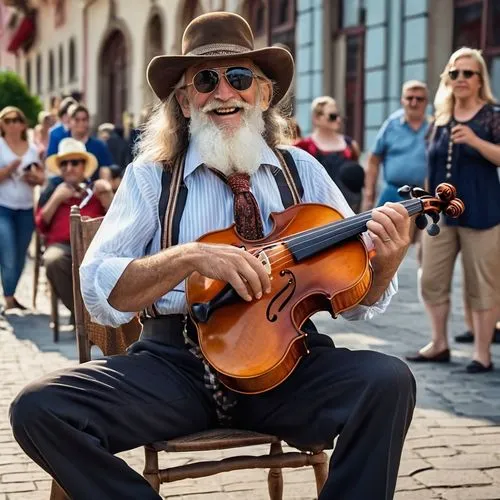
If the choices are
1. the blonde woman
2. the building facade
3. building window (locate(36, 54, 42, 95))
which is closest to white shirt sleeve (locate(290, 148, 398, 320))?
the blonde woman

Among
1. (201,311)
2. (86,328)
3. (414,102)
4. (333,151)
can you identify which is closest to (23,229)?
(333,151)

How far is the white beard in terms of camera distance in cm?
343

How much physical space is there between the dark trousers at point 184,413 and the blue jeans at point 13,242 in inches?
235

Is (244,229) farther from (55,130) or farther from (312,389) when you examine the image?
(55,130)

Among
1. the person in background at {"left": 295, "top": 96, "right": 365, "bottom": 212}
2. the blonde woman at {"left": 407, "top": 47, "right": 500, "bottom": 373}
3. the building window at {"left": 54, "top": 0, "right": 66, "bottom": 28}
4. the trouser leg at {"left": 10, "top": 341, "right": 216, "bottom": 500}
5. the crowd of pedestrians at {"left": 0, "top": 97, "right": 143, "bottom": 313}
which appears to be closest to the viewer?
the trouser leg at {"left": 10, "top": 341, "right": 216, "bottom": 500}

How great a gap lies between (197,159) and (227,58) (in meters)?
0.33

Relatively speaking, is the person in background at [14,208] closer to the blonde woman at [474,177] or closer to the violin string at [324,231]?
the blonde woman at [474,177]

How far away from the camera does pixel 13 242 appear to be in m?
9.13

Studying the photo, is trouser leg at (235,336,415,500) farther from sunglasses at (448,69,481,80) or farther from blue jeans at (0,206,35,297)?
blue jeans at (0,206,35,297)

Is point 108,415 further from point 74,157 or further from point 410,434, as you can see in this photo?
point 74,157

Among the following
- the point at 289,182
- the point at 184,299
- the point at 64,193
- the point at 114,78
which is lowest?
the point at 64,193

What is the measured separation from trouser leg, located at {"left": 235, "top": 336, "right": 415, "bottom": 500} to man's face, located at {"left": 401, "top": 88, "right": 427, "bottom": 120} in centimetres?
511

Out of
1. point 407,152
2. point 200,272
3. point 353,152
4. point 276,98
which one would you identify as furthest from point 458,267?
point 200,272

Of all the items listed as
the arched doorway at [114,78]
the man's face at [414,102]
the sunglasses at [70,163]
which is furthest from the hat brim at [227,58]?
the arched doorway at [114,78]
